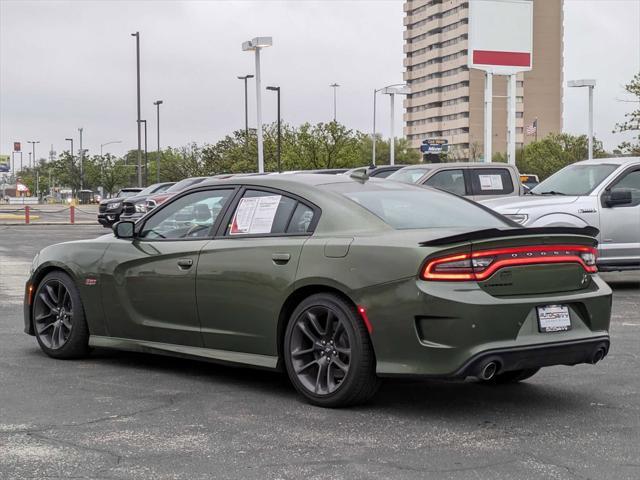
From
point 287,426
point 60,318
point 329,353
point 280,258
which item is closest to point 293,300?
point 280,258

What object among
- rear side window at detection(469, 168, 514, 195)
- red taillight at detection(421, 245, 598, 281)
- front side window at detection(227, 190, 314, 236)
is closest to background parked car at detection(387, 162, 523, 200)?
rear side window at detection(469, 168, 514, 195)

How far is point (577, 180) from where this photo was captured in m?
14.6

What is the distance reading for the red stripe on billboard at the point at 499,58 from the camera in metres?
44.7

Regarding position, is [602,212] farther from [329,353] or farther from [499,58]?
[499,58]

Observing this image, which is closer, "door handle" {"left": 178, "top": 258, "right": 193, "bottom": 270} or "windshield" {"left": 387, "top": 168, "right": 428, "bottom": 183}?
"door handle" {"left": 178, "top": 258, "right": 193, "bottom": 270}

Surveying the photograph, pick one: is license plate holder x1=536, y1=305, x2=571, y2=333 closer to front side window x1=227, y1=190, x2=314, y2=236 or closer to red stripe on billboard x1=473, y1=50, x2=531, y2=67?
front side window x1=227, y1=190, x2=314, y2=236

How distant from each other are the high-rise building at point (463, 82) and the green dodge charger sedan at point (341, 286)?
140 meters

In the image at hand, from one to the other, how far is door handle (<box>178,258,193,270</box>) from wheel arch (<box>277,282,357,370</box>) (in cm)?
93

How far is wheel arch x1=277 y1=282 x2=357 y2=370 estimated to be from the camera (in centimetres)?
637

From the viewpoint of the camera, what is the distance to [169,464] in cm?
506

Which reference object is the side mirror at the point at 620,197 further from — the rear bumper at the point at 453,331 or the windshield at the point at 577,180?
the rear bumper at the point at 453,331

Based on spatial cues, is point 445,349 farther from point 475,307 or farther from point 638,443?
point 638,443

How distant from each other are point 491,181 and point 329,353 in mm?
11944

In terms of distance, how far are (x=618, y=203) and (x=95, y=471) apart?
34.0 ft
